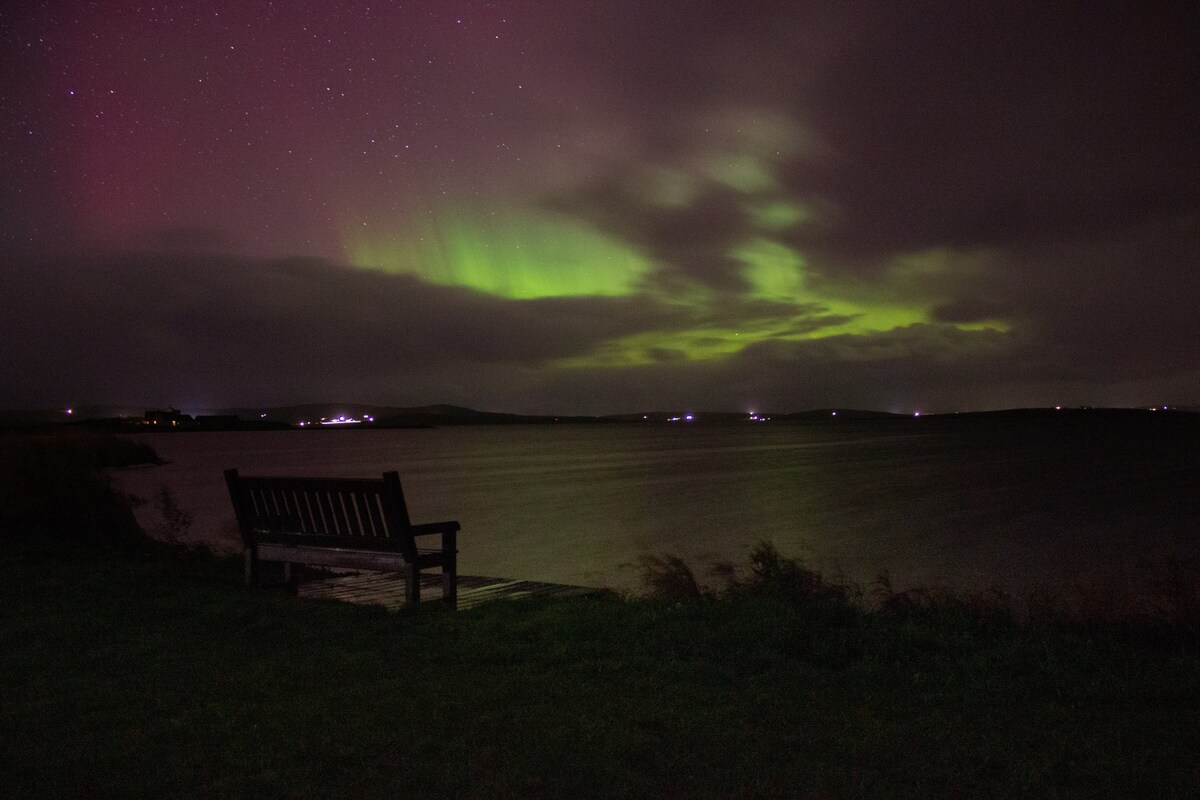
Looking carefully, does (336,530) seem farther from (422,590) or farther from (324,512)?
(422,590)

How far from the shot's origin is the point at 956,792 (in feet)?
13.3

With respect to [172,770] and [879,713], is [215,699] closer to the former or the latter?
[172,770]

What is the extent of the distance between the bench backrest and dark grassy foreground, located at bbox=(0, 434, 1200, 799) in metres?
0.68

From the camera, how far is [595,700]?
17.7ft

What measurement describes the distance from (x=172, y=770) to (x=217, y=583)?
5.92m

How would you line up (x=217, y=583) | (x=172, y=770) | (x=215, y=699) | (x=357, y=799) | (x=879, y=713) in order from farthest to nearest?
1. (x=217, y=583)
2. (x=215, y=699)
3. (x=879, y=713)
4. (x=172, y=770)
5. (x=357, y=799)

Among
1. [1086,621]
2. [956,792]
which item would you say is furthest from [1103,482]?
[956,792]

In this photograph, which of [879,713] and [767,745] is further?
[879,713]

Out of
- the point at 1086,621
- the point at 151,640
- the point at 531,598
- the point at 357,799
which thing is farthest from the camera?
the point at 531,598

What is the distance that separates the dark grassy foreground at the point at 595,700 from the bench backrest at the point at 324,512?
2.23 ft

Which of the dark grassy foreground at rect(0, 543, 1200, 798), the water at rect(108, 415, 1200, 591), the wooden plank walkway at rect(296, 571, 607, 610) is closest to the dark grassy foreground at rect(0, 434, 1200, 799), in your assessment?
the dark grassy foreground at rect(0, 543, 1200, 798)

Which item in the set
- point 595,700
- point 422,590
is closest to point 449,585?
point 422,590

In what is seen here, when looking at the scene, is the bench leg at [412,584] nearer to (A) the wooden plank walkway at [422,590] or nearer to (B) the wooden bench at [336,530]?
(B) the wooden bench at [336,530]

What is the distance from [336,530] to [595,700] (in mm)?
4504
